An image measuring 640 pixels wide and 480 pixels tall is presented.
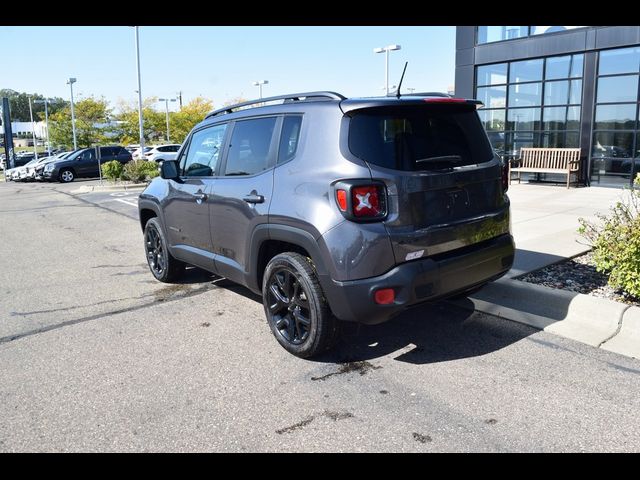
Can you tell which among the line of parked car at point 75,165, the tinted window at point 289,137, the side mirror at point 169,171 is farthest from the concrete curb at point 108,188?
the tinted window at point 289,137

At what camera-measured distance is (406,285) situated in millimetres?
3447

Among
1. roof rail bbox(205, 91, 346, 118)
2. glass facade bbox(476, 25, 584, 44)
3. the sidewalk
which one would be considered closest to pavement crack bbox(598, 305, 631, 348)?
the sidewalk

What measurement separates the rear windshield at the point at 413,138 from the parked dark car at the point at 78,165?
25.5 m

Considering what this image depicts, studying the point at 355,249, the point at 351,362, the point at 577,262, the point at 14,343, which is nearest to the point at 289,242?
the point at 355,249

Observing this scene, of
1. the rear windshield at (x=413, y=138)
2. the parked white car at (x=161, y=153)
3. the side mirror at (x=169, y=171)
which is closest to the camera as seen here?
the rear windshield at (x=413, y=138)

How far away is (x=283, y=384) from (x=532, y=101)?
48.3 ft

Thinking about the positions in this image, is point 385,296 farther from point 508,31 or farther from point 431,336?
point 508,31

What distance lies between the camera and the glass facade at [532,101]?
48.7 ft

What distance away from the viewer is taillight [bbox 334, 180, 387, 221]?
11.2 feet

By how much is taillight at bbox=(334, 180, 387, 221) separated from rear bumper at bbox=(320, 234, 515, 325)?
39cm

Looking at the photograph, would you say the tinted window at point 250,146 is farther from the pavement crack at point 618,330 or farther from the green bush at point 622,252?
the green bush at point 622,252

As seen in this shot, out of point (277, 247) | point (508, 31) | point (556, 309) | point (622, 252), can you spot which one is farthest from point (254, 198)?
point (508, 31)

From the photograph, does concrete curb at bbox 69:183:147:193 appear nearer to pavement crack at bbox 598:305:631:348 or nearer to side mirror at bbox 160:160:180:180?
side mirror at bbox 160:160:180:180
